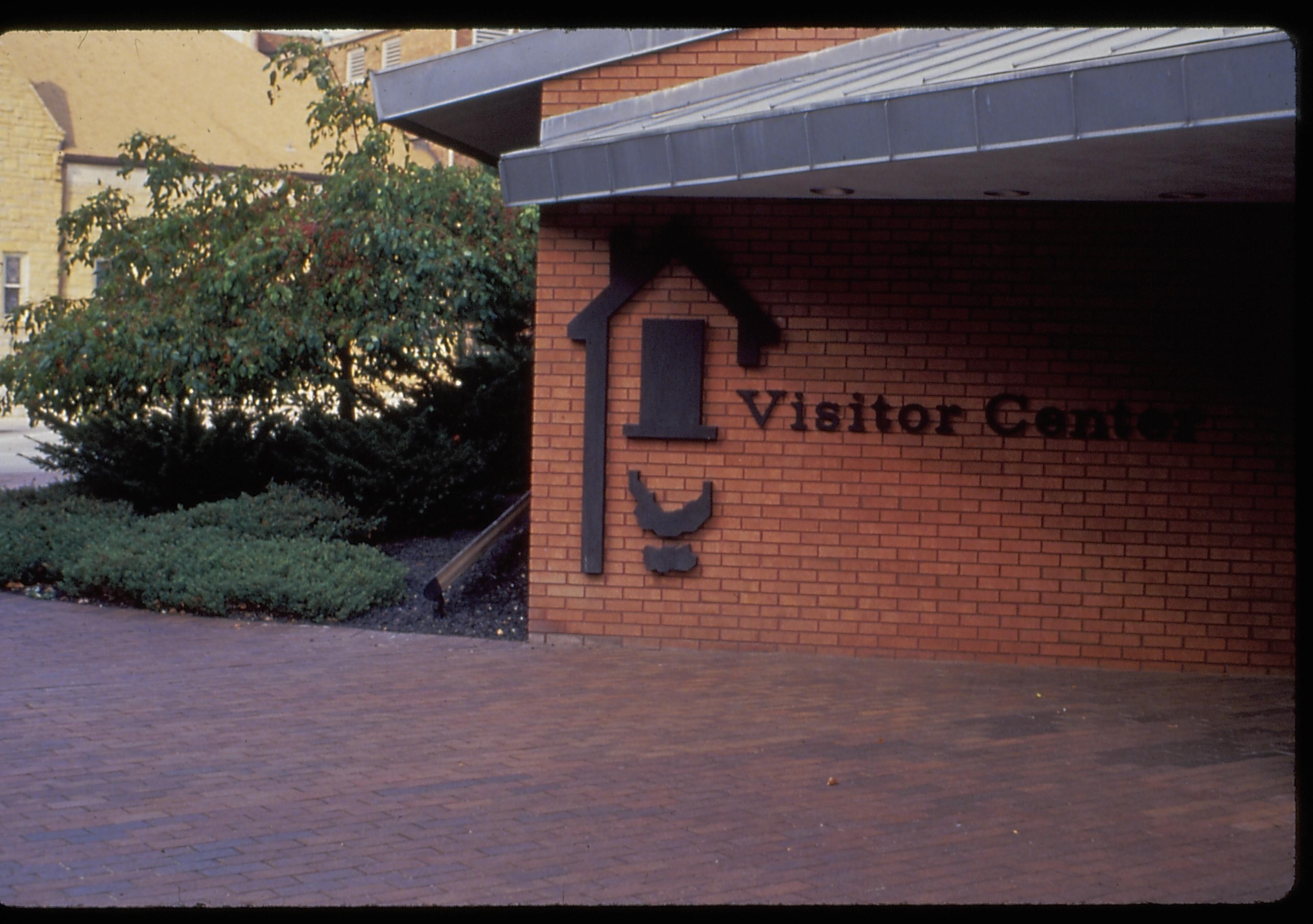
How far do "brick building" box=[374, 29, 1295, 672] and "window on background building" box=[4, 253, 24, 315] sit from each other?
103ft

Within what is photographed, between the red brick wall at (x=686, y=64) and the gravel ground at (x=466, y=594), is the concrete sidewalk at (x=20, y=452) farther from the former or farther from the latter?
Answer: the red brick wall at (x=686, y=64)

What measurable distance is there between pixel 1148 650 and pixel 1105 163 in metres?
3.40

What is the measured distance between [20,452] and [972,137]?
18510mm

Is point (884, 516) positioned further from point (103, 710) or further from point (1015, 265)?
point (103, 710)

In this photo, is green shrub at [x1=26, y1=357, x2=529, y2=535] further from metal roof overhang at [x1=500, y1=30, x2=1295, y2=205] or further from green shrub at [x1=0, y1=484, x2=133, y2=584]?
metal roof overhang at [x1=500, y1=30, x2=1295, y2=205]

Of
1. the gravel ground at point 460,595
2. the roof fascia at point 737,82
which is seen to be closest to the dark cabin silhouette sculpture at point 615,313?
the roof fascia at point 737,82

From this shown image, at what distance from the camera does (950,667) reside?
27.8 feet

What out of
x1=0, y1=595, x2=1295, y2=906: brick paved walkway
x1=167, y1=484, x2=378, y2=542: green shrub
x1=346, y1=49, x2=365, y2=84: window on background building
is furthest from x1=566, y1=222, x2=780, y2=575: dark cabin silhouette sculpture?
x1=346, y1=49, x2=365, y2=84: window on background building

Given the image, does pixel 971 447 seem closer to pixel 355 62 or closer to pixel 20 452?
pixel 20 452

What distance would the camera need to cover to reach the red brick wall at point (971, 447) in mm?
8375

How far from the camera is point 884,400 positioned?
864 cm

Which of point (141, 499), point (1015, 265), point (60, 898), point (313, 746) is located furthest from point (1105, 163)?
point (141, 499)

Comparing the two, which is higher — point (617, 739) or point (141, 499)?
point (141, 499)

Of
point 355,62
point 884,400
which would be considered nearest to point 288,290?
point 884,400
